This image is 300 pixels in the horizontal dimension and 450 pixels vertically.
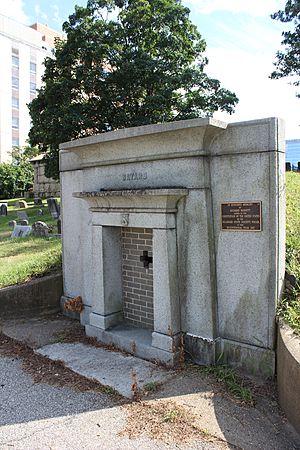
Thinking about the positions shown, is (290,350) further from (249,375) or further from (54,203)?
(54,203)

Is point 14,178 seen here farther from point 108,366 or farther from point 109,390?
point 109,390

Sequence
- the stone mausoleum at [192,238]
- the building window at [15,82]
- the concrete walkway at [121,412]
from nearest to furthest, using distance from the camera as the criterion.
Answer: the concrete walkway at [121,412], the stone mausoleum at [192,238], the building window at [15,82]

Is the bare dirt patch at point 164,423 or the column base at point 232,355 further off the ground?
the column base at point 232,355

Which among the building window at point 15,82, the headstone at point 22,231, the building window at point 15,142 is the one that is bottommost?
the headstone at point 22,231

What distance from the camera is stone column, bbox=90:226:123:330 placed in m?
5.25

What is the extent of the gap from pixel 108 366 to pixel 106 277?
1259mm

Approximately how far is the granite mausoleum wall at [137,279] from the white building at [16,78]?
49000 mm

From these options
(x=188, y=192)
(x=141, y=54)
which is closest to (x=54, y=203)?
(x=141, y=54)

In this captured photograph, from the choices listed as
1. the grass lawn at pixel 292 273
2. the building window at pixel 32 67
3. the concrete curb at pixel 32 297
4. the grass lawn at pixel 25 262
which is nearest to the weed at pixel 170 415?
the grass lawn at pixel 292 273

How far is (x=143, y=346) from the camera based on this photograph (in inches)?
183

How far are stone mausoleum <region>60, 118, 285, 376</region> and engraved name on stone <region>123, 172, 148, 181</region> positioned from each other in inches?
0.8

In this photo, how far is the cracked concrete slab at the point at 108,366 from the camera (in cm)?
405

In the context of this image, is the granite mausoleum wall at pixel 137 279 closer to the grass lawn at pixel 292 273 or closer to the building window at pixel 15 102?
the grass lawn at pixel 292 273

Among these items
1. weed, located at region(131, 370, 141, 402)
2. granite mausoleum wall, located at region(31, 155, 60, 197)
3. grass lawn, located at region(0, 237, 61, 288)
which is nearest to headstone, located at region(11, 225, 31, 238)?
grass lawn, located at region(0, 237, 61, 288)
